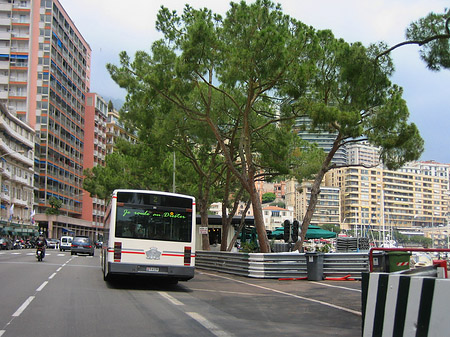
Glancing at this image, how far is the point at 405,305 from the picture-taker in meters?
4.97

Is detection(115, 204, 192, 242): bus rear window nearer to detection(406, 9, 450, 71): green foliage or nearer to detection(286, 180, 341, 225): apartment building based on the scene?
detection(406, 9, 450, 71): green foliage

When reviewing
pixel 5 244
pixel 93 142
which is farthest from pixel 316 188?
pixel 93 142

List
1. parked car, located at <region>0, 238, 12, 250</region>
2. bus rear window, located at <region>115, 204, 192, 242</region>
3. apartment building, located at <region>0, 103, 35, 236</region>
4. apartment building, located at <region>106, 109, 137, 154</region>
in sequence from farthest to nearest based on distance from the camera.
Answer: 1. apartment building, located at <region>106, 109, 137, 154</region>
2. apartment building, located at <region>0, 103, 35, 236</region>
3. parked car, located at <region>0, 238, 12, 250</region>
4. bus rear window, located at <region>115, 204, 192, 242</region>

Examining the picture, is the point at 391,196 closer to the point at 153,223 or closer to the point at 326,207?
the point at 326,207

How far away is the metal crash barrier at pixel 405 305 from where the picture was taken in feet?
15.1

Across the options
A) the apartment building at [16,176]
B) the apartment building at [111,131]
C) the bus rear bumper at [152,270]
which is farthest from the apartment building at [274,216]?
the bus rear bumper at [152,270]

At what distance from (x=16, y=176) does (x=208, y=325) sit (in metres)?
71.2

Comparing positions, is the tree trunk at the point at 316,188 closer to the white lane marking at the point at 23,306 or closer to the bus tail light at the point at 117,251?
the bus tail light at the point at 117,251

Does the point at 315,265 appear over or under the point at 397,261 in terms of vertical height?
under

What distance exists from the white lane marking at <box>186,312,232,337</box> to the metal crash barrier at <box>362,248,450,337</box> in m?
2.76

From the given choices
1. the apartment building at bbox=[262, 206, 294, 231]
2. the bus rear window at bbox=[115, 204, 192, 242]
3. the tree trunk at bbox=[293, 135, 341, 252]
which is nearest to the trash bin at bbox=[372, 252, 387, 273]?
the bus rear window at bbox=[115, 204, 192, 242]

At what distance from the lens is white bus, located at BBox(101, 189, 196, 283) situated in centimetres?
1384

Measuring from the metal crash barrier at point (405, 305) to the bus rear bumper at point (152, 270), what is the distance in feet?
29.6

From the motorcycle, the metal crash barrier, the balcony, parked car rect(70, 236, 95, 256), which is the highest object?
the balcony
